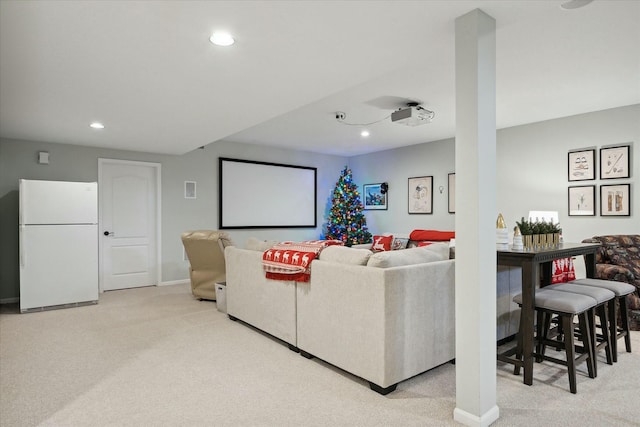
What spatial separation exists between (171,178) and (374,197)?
3.91 metres

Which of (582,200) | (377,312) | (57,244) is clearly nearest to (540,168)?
(582,200)

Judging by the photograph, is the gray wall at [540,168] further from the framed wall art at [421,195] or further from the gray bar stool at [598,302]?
the gray bar stool at [598,302]

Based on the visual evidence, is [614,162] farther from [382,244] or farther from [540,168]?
[382,244]

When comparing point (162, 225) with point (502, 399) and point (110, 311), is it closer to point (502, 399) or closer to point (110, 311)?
point (110, 311)

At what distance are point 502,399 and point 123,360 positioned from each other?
285cm

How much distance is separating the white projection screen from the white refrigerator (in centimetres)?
220

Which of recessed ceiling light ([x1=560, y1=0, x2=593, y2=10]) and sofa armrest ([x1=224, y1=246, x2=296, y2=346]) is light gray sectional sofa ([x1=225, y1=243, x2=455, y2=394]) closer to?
sofa armrest ([x1=224, y1=246, x2=296, y2=346])

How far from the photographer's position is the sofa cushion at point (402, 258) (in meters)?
2.57

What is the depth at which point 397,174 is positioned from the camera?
736 cm

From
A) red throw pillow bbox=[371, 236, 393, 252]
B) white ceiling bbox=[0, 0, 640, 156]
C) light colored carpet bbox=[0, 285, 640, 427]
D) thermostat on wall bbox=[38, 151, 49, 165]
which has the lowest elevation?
light colored carpet bbox=[0, 285, 640, 427]

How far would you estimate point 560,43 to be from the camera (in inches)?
115

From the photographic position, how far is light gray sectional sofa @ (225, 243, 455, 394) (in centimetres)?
249

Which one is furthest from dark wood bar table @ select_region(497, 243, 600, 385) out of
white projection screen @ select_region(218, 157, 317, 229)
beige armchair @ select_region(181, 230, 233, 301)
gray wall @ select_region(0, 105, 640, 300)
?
white projection screen @ select_region(218, 157, 317, 229)

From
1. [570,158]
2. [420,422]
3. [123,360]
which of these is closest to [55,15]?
[123,360]
